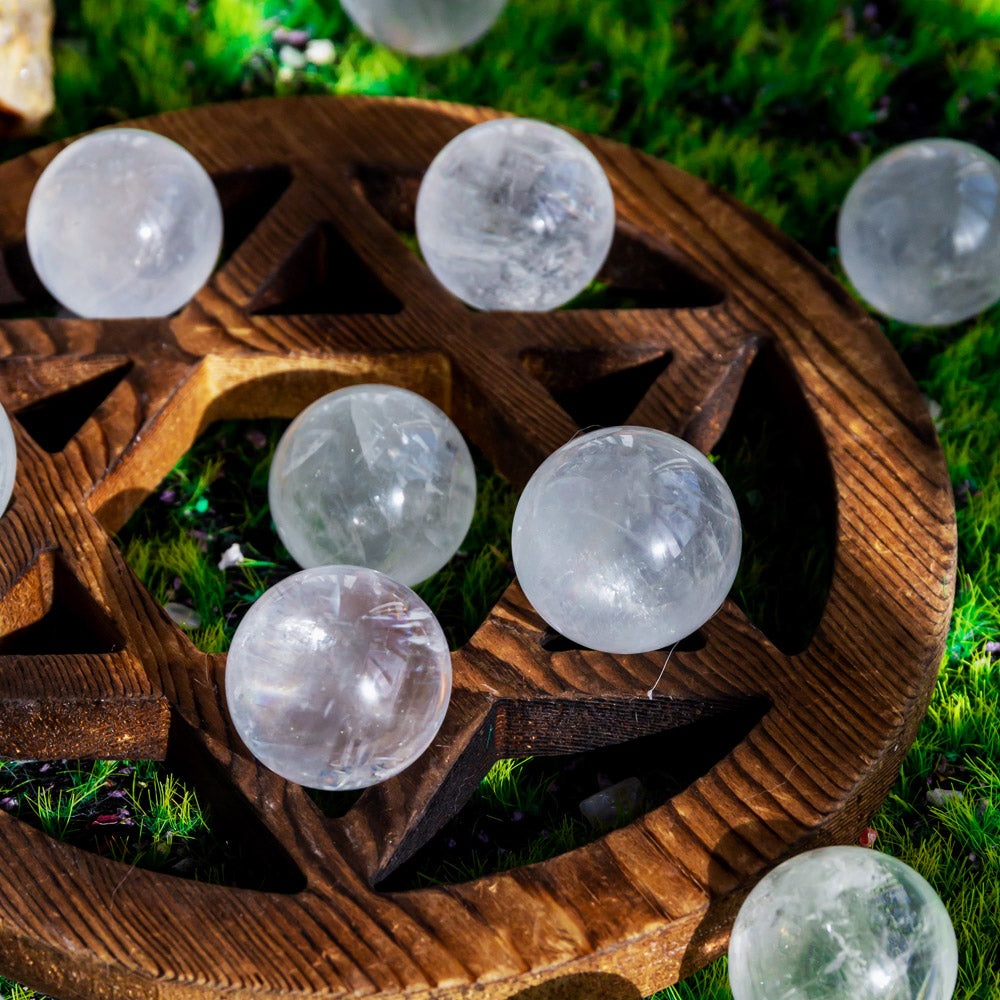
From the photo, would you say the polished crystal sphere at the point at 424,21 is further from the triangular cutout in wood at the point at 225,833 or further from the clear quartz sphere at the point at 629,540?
the triangular cutout in wood at the point at 225,833

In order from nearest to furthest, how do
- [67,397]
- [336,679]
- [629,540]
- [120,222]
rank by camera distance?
[336,679], [629,540], [120,222], [67,397]

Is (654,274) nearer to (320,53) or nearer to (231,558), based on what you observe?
(231,558)

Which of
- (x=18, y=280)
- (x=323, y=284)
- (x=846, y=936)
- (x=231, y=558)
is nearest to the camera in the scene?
(x=846, y=936)

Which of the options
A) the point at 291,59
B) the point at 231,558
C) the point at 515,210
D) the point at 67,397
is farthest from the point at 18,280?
the point at 291,59

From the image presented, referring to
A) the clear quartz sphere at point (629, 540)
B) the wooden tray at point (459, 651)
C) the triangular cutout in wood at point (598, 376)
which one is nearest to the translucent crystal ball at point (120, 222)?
the wooden tray at point (459, 651)

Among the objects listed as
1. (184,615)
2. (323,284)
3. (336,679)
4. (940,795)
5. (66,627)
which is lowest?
(184,615)

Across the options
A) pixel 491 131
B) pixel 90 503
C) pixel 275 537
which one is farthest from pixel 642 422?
pixel 90 503

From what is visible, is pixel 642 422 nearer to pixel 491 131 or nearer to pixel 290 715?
pixel 491 131
